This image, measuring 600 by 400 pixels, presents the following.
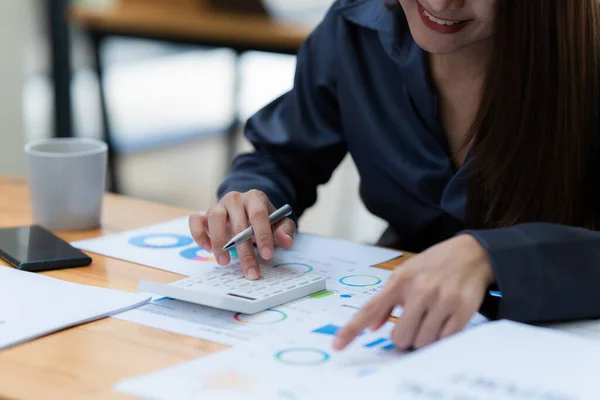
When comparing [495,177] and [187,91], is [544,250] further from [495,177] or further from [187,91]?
[187,91]

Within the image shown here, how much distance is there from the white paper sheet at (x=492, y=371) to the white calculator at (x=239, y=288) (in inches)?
8.9

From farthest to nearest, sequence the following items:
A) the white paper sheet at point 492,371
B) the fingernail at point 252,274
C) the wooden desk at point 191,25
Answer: the wooden desk at point 191,25 → the fingernail at point 252,274 → the white paper sheet at point 492,371

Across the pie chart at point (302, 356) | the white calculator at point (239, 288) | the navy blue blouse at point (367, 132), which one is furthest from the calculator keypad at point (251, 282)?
the navy blue blouse at point (367, 132)

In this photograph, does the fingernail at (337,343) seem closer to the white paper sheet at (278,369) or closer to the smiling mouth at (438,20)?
the white paper sheet at (278,369)

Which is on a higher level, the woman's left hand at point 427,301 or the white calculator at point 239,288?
the woman's left hand at point 427,301

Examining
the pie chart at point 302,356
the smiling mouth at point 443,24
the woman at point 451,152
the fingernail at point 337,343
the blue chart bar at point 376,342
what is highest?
the smiling mouth at point 443,24

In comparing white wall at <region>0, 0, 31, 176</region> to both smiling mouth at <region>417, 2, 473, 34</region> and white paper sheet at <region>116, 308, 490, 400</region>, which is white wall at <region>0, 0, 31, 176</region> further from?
white paper sheet at <region>116, 308, 490, 400</region>

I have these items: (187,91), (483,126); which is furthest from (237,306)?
(187,91)

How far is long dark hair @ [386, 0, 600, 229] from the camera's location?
109 cm

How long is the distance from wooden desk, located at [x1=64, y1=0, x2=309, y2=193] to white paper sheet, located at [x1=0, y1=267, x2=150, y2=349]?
75.5 inches

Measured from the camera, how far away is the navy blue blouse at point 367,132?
4.13 feet

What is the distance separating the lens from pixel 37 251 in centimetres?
109

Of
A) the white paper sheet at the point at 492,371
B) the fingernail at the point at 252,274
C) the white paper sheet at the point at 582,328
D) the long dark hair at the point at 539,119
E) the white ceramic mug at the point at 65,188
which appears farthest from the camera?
the white ceramic mug at the point at 65,188

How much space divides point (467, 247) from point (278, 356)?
0.69ft
